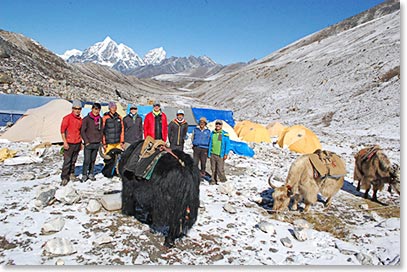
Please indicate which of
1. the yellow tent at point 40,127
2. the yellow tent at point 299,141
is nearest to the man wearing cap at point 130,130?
the yellow tent at point 40,127

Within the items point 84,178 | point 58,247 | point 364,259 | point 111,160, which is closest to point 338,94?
point 111,160

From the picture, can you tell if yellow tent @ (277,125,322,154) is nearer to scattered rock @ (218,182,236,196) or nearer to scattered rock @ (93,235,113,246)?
scattered rock @ (218,182,236,196)

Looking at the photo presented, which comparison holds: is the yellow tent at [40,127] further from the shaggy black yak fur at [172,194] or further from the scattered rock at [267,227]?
the scattered rock at [267,227]

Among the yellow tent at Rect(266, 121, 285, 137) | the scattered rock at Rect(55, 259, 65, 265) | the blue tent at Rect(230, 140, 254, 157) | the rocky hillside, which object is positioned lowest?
the scattered rock at Rect(55, 259, 65, 265)

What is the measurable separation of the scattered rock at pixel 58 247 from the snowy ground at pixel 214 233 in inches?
2.1

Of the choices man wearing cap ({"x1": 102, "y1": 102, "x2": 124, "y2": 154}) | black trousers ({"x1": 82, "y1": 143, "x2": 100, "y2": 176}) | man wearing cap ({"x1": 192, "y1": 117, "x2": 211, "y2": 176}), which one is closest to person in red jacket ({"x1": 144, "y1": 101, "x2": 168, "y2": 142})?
man wearing cap ({"x1": 102, "y1": 102, "x2": 124, "y2": 154})

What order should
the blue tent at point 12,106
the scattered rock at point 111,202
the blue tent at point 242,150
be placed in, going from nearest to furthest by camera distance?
the scattered rock at point 111,202, the blue tent at point 242,150, the blue tent at point 12,106

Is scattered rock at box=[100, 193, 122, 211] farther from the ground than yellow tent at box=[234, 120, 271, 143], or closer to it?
closer to it

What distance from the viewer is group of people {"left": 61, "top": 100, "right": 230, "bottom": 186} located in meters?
5.61

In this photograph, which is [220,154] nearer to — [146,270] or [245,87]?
[146,270]

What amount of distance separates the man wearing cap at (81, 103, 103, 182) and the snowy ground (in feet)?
1.69

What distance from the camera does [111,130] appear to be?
6000 mm

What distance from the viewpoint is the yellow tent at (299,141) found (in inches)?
445

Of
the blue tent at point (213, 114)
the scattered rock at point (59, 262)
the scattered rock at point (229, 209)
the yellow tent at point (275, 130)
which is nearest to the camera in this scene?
the scattered rock at point (59, 262)
